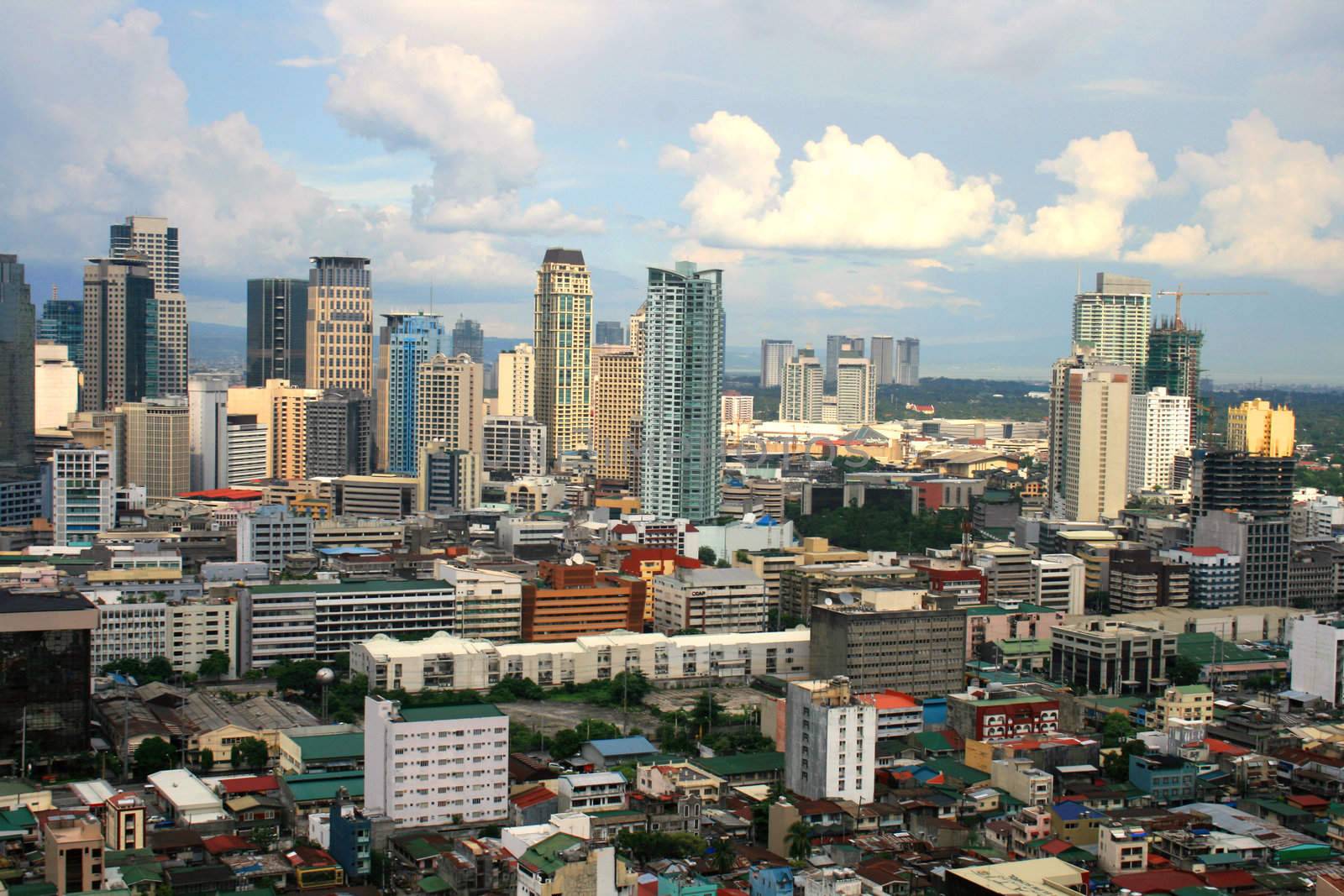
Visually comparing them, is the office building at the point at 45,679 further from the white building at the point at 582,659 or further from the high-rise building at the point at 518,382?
the high-rise building at the point at 518,382

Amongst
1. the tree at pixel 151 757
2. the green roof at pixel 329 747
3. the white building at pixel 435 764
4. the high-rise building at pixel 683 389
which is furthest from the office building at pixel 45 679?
the high-rise building at pixel 683 389

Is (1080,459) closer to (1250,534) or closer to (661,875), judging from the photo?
(1250,534)

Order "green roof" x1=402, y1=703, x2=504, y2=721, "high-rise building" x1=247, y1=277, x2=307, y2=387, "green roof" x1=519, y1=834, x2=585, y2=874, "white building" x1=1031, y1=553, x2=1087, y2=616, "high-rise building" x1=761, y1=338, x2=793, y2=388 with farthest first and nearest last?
"high-rise building" x1=761, y1=338, x2=793, y2=388 → "high-rise building" x1=247, y1=277, x2=307, y2=387 → "white building" x1=1031, y1=553, x2=1087, y2=616 → "green roof" x1=402, y1=703, x2=504, y2=721 → "green roof" x1=519, y1=834, x2=585, y2=874

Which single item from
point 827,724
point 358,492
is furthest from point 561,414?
point 827,724

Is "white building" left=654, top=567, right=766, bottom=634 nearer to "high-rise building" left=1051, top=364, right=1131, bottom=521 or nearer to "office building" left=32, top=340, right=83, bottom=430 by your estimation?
"high-rise building" left=1051, top=364, right=1131, bottom=521

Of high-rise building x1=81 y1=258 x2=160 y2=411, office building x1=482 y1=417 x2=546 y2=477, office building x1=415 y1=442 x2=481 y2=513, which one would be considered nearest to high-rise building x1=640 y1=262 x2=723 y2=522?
office building x1=415 y1=442 x2=481 y2=513

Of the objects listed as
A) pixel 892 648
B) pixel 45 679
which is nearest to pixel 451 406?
pixel 892 648
